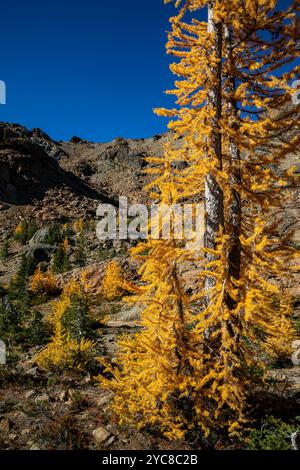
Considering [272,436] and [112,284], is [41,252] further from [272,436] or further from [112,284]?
[272,436]

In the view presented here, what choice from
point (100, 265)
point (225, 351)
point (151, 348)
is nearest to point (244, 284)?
point (225, 351)

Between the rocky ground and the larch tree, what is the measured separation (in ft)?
2.24

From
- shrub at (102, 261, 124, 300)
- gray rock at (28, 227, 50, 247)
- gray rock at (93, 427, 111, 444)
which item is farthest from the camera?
gray rock at (28, 227, 50, 247)

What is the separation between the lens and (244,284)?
543 cm

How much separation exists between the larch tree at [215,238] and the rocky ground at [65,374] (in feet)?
2.24

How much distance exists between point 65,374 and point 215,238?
650 cm

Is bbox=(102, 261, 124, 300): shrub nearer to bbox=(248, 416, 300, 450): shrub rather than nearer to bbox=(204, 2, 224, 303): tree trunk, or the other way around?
bbox=(204, 2, 224, 303): tree trunk

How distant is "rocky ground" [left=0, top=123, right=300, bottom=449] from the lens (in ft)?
19.8

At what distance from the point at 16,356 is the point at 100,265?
1562cm

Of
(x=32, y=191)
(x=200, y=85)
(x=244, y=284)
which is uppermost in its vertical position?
(x=32, y=191)

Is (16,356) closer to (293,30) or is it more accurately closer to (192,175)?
(192,175)

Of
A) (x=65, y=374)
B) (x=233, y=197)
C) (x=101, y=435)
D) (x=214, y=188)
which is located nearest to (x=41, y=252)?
(x=65, y=374)

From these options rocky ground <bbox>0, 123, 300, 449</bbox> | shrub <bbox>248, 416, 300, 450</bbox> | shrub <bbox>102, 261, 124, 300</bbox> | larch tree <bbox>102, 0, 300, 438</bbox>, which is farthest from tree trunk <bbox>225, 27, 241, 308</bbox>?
shrub <bbox>102, 261, 124, 300</bbox>

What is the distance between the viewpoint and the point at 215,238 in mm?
5453
